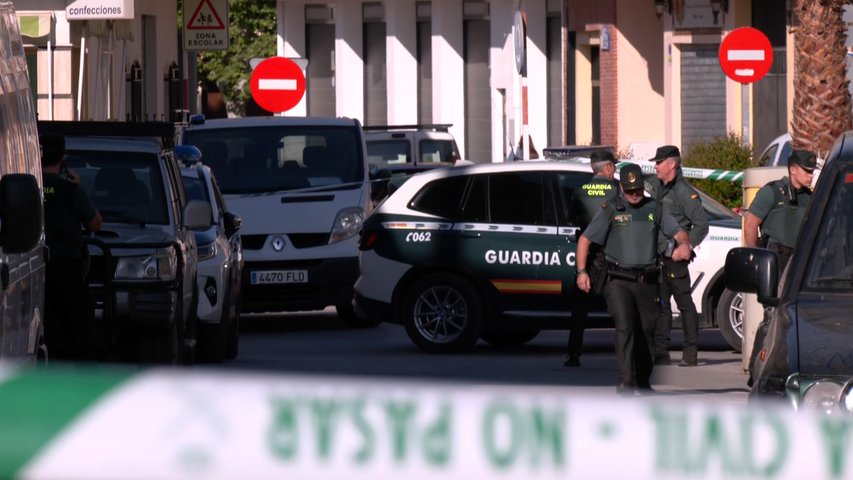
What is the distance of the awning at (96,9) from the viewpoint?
2895 cm

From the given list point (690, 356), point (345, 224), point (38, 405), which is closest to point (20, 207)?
point (38, 405)

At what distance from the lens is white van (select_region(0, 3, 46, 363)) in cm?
674

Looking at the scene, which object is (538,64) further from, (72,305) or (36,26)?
(72,305)

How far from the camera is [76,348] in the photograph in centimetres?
1005

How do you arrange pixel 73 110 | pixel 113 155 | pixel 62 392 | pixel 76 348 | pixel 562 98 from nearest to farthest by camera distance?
pixel 62 392 < pixel 76 348 < pixel 113 155 < pixel 73 110 < pixel 562 98

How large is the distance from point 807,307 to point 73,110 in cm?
2843

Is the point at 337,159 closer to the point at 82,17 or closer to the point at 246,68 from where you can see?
the point at 82,17

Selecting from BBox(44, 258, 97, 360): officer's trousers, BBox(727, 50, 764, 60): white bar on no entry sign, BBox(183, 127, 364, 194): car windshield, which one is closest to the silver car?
BBox(183, 127, 364, 194): car windshield

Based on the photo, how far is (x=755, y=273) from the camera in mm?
6789

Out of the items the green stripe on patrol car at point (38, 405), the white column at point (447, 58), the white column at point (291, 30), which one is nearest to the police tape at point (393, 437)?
the green stripe on patrol car at point (38, 405)

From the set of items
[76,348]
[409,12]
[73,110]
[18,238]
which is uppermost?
[409,12]

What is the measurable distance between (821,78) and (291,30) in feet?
87.2

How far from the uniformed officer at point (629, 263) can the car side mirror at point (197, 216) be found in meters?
2.50

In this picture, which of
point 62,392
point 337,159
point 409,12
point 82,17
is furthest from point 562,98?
point 62,392
